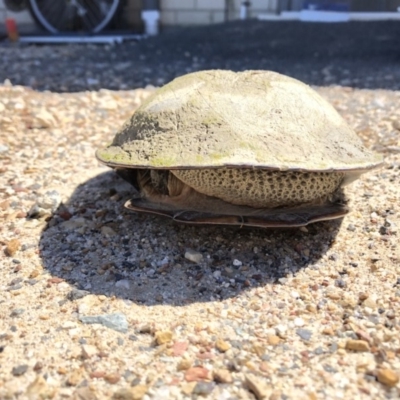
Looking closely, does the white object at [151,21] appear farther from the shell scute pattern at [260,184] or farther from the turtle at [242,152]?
the shell scute pattern at [260,184]

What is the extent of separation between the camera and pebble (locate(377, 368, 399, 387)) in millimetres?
1220

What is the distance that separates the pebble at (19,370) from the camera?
4.13 feet

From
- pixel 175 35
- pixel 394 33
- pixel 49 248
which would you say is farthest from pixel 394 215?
pixel 175 35

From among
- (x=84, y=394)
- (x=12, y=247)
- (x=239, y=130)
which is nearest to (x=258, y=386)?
(x=84, y=394)

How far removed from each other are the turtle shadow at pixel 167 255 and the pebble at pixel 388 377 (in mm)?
473

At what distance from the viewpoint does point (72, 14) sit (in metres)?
6.73

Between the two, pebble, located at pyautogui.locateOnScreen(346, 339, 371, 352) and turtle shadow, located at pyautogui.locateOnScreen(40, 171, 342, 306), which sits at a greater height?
pebble, located at pyautogui.locateOnScreen(346, 339, 371, 352)

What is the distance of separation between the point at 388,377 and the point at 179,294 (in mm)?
653

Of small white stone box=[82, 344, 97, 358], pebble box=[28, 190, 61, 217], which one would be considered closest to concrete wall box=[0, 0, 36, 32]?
pebble box=[28, 190, 61, 217]

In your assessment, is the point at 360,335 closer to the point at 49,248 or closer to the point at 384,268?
the point at 384,268

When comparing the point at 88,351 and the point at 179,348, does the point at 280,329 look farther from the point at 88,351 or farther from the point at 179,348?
the point at 88,351

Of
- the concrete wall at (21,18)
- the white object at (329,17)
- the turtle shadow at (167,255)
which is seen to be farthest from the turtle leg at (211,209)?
the concrete wall at (21,18)

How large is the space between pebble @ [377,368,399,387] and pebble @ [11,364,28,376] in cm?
90

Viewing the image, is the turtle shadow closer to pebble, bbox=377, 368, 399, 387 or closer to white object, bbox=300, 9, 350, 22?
pebble, bbox=377, 368, 399, 387
